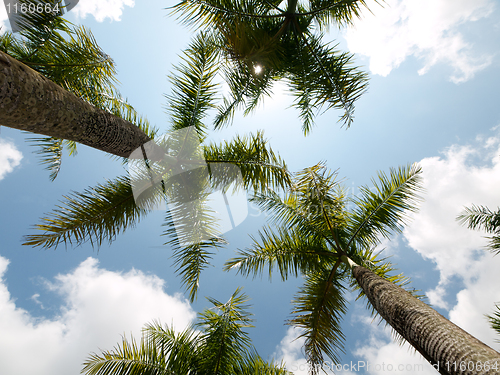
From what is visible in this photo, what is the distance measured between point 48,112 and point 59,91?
275mm

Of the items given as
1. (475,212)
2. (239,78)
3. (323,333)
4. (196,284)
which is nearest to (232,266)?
(196,284)

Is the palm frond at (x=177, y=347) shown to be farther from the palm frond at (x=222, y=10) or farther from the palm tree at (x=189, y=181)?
the palm frond at (x=222, y=10)

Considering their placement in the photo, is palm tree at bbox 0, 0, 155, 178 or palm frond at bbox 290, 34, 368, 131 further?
palm frond at bbox 290, 34, 368, 131

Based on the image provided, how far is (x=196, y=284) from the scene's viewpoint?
471 centimetres

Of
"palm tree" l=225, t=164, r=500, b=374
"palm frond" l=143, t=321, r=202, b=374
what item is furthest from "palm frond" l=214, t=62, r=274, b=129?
"palm frond" l=143, t=321, r=202, b=374

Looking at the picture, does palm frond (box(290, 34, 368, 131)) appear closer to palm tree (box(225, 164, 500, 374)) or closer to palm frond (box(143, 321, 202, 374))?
palm tree (box(225, 164, 500, 374))

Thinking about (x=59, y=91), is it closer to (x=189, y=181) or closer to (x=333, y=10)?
(x=189, y=181)

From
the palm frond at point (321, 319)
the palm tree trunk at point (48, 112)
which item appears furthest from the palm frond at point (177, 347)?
the palm tree trunk at point (48, 112)

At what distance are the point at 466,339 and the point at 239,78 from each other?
5.34m

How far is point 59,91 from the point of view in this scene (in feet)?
7.44

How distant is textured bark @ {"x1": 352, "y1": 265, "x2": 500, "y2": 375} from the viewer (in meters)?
1.82

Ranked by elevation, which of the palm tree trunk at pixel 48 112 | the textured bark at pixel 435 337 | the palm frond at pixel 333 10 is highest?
the palm frond at pixel 333 10

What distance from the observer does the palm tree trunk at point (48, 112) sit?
5.96 feet

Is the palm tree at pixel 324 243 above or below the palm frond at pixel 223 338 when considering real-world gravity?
above
